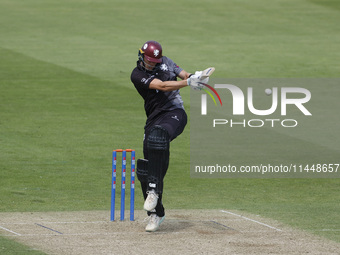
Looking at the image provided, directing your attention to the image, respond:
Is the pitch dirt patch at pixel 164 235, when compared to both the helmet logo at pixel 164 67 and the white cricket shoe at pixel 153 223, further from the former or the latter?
the helmet logo at pixel 164 67

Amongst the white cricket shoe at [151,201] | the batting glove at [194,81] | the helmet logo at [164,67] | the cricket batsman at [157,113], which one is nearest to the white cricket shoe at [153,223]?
the cricket batsman at [157,113]

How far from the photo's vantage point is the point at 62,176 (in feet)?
49.4

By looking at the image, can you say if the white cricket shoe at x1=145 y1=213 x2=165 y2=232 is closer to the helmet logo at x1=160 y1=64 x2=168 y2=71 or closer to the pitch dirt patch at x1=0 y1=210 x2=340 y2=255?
the pitch dirt patch at x1=0 y1=210 x2=340 y2=255

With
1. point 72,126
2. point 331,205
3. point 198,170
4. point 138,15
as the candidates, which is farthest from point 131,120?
point 138,15

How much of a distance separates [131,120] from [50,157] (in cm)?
417

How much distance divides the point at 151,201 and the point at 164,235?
Answer: 42 cm

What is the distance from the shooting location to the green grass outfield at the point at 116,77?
13.4 metres

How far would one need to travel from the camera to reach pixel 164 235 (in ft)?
33.0

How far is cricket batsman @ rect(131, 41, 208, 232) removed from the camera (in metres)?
10.1

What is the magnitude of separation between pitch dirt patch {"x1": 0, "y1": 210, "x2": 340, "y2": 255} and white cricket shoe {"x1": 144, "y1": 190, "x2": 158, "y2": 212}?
0.32 meters

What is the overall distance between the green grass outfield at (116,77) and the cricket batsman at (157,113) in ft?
5.80

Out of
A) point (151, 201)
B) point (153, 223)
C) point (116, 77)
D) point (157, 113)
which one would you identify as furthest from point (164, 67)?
point (116, 77)

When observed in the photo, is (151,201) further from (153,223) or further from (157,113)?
(157,113)

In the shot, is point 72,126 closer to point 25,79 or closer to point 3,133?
point 3,133
